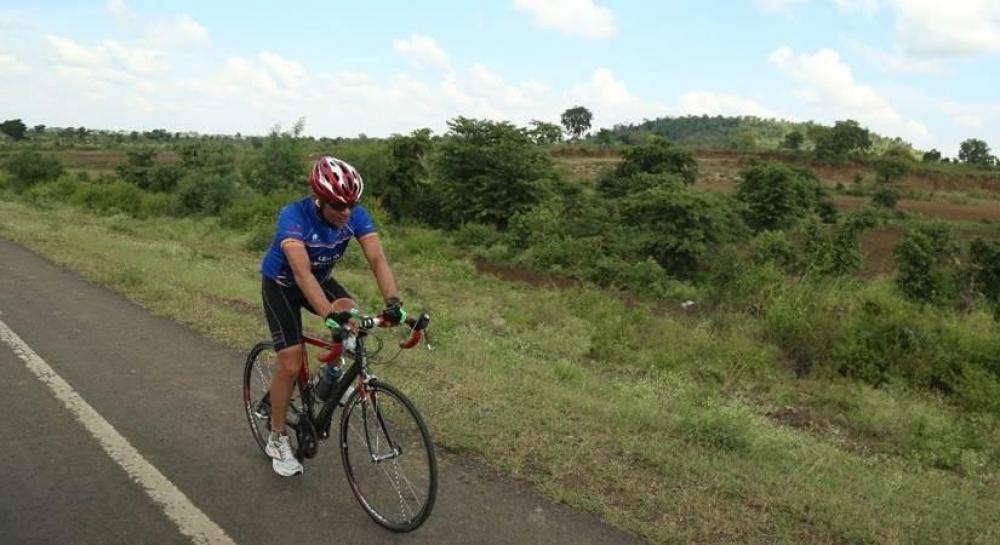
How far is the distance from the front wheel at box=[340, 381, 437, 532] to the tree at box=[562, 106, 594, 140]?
110 m

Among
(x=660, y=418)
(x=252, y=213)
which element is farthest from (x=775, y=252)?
(x=252, y=213)

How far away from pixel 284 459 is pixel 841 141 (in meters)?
78.0

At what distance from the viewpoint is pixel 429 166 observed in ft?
97.9

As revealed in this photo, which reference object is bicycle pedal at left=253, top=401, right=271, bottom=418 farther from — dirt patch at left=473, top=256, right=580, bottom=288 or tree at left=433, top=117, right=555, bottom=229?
tree at left=433, top=117, right=555, bottom=229

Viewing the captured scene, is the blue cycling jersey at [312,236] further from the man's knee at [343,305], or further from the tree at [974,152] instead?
the tree at [974,152]

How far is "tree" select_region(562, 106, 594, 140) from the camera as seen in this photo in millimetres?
112644

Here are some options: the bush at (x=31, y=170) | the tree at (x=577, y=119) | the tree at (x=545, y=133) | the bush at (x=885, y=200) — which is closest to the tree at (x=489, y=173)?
the tree at (x=545, y=133)

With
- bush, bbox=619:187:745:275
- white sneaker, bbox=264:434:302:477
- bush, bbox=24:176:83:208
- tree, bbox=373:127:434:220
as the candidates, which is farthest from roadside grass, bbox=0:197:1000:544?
bush, bbox=24:176:83:208

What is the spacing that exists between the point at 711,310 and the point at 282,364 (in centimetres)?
1415

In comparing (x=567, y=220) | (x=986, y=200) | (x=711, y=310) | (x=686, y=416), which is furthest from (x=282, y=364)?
(x=986, y=200)

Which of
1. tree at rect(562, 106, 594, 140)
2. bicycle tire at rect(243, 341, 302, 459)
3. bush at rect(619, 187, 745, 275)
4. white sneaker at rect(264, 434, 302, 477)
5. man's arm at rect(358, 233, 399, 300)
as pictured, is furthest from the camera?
tree at rect(562, 106, 594, 140)

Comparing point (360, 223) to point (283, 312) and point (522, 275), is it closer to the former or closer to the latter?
point (283, 312)

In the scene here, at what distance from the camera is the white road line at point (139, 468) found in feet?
13.0

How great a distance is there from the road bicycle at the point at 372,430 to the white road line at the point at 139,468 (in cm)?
72
